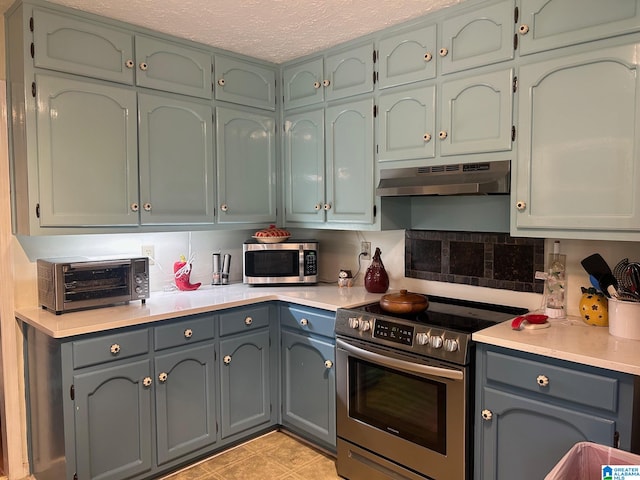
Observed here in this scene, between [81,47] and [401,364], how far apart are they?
2215 mm

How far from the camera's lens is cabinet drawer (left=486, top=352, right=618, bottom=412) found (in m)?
1.67

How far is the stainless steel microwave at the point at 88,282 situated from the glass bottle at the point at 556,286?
208 centimetres

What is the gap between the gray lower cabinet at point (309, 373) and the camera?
8.70 ft

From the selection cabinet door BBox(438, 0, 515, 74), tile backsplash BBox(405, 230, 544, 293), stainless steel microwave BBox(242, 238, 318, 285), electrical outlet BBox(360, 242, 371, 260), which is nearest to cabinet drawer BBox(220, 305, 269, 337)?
stainless steel microwave BBox(242, 238, 318, 285)

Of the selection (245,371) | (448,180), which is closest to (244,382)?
(245,371)

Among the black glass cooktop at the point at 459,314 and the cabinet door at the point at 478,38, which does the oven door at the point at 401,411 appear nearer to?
the black glass cooktop at the point at 459,314

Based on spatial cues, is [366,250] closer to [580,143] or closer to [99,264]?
[580,143]

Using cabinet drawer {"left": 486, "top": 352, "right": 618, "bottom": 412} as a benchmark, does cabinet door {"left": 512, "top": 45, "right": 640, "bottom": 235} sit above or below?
above

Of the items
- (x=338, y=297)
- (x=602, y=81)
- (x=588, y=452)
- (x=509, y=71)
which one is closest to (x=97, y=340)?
(x=338, y=297)

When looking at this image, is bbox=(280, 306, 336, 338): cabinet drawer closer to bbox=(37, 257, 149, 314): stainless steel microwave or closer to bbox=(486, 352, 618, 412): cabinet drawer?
bbox=(37, 257, 149, 314): stainless steel microwave

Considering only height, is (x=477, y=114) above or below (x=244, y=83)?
below

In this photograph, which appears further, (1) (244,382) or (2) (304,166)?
(2) (304,166)

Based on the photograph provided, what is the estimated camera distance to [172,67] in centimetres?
275

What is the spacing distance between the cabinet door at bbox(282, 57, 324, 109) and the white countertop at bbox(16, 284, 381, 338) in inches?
48.6
